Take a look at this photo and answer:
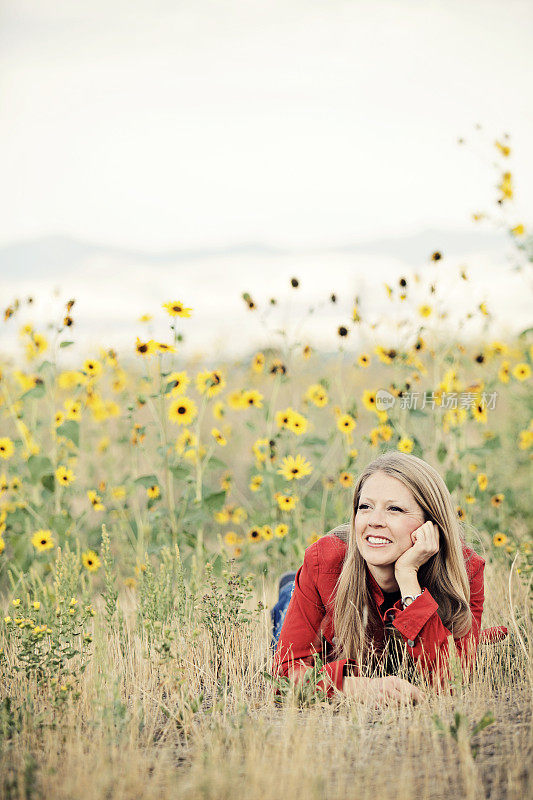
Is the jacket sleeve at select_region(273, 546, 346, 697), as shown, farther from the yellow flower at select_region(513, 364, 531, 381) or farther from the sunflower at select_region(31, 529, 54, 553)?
the yellow flower at select_region(513, 364, 531, 381)

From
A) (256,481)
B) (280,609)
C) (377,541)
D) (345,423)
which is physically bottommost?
(280,609)

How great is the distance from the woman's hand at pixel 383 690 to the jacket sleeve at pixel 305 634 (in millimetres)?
72

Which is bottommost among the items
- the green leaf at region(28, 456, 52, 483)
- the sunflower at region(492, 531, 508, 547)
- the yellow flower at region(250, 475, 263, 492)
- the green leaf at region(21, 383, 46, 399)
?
the sunflower at region(492, 531, 508, 547)

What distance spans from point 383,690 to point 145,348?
2.23 metres

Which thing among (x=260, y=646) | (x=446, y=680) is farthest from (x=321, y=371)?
(x=446, y=680)

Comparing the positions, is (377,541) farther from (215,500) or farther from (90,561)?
(90,561)

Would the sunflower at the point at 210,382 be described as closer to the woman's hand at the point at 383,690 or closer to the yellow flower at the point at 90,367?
the yellow flower at the point at 90,367

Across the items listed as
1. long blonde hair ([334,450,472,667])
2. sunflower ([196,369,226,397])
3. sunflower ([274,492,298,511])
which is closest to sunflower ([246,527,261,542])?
sunflower ([274,492,298,511])

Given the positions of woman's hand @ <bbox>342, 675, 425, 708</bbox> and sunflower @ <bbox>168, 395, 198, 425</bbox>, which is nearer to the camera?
woman's hand @ <bbox>342, 675, 425, 708</bbox>

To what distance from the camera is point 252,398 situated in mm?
5145

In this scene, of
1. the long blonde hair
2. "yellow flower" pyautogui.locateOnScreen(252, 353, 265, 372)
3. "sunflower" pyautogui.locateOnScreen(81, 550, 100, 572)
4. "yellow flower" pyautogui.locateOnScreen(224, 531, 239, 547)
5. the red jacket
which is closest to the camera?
the red jacket

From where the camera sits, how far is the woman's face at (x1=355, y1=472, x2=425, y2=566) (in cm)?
298

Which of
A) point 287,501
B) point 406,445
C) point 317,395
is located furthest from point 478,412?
point 287,501

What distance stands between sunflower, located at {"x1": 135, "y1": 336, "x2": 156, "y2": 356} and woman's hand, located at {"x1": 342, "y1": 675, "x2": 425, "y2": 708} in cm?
206
